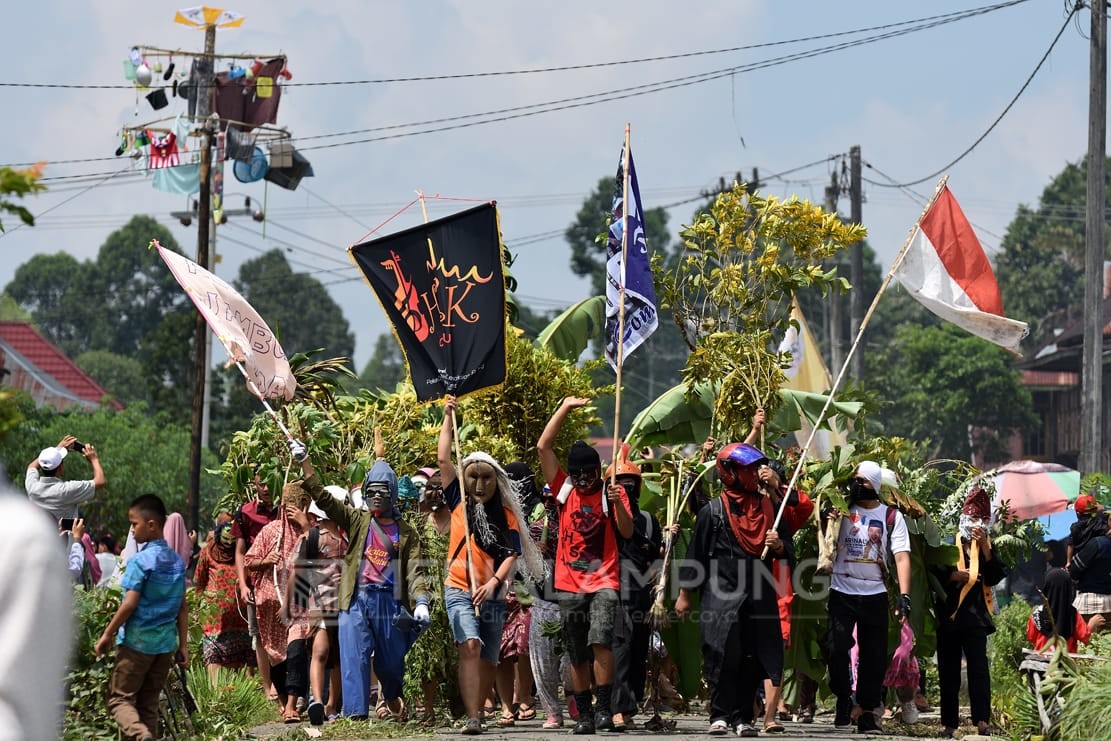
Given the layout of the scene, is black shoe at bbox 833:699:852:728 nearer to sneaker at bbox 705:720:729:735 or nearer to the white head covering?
sneaker at bbox 705:720:729:735

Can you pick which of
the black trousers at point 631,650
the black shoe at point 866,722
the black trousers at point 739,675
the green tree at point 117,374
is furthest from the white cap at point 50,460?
the green tree at point 117,374

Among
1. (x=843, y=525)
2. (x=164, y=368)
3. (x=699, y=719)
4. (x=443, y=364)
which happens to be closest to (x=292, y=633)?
(x=443, y=364)

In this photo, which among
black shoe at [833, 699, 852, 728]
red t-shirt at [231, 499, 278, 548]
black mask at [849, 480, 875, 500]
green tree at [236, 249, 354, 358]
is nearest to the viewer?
black mask at [849, 480, 875, 500]

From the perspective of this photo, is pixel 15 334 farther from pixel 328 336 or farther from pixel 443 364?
pixel 443 364

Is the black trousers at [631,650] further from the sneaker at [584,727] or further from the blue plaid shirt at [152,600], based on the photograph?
the blue plaid shirt at [152,600]

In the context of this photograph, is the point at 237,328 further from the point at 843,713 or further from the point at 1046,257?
the point at 1046,257

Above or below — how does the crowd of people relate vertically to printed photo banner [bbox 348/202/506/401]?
below

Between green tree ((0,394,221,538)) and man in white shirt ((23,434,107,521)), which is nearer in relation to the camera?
man in white shirt ((23,434,107,521))

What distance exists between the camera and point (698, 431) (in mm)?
14961

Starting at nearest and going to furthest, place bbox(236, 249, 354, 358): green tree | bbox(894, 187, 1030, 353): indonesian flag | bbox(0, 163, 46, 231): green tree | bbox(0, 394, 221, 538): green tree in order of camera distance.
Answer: bbox(0, 163, 46, 231): green tree < bbox(894, 187, 1030, 353): indonesian flag < bbox(0, 394, 221, 538): green tree < bbox(236, 249, 354, 358): green tree

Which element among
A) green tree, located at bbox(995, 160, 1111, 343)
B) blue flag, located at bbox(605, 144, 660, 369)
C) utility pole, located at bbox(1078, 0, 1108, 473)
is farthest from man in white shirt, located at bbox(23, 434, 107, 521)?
green tree, located at bbox(995, 160, 1111, 343)

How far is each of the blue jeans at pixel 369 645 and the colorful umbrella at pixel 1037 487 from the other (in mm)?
14435

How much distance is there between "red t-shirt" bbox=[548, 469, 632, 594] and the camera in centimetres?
1112

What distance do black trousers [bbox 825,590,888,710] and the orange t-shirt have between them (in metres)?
2.18
